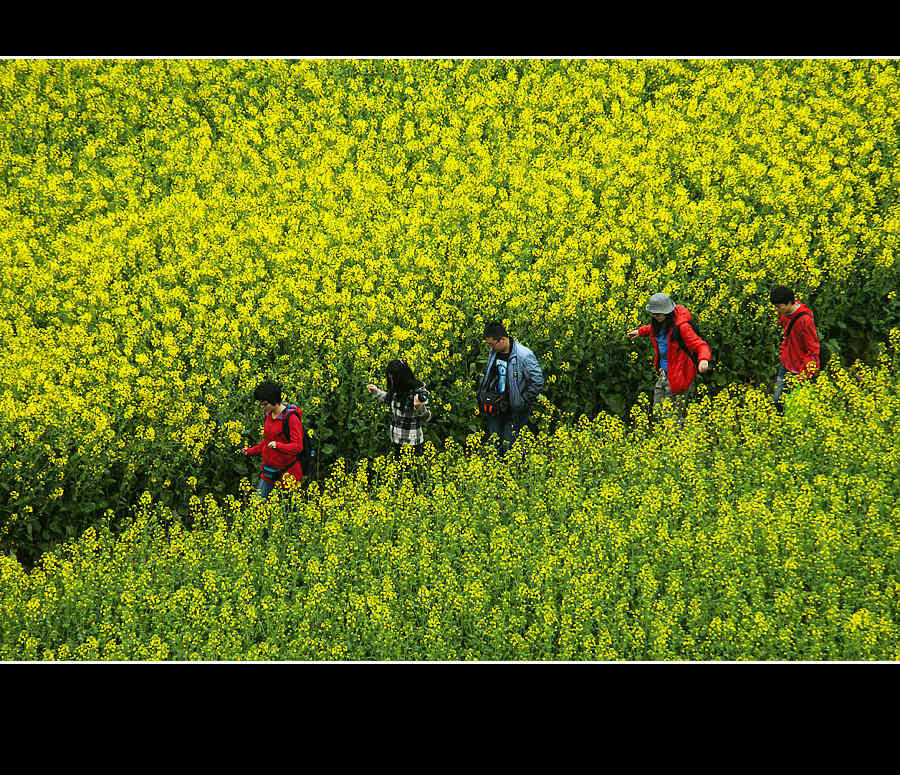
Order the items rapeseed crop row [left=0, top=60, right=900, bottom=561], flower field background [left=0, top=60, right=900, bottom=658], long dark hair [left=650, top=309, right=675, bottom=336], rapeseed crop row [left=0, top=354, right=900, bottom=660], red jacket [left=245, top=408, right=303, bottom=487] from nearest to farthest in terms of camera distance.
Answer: rapeseed crop row [left=0, top=354, right=900, bottom=660], flower field background [left=0, top=60, right=900, bottom=658], red jacket [left=245, top=408, right=303, bottom=487], long dark hair [left=650, top=309, right=675, bottom=336], rapeseed crop row [left=0, top=60, right=900, bottom=561]

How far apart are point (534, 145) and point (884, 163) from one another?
4.60m

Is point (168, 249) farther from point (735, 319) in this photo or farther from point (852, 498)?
point (852, 498)

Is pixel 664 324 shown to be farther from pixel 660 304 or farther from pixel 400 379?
pixel 400 379

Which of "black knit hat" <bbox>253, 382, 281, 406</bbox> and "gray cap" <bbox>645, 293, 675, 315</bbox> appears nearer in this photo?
"black knit hat" <bbox>253, 382, 281, 406</bbox>

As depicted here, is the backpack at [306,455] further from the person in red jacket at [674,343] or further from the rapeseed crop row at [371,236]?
the person in red jacket at [674,343]

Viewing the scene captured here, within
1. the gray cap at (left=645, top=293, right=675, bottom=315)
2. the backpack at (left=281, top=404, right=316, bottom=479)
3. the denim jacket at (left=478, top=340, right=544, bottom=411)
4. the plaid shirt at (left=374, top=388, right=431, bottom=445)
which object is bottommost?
the backpack at (left=281, top=404, right=316, bottom=479)

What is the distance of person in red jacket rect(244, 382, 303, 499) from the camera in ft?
32.0

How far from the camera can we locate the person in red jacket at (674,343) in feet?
35.0

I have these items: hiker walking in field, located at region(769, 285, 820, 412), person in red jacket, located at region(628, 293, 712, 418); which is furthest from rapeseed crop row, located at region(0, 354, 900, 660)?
person in red jacket, located at region(628, 293, 712, 418)

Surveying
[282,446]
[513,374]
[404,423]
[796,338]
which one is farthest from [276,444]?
[796,338]

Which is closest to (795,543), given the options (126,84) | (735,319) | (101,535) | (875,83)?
(735,319)

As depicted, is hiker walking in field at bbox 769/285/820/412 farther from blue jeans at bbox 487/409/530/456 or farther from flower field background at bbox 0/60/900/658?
blue jeans at bbox 487/409/530/456

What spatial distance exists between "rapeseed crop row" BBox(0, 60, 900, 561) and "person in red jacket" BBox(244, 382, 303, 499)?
764 mm

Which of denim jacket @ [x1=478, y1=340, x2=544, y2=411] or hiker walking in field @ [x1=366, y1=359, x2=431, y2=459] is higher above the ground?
denim jacket @ [x1=478, y1=340, x2=544, y2=411]
